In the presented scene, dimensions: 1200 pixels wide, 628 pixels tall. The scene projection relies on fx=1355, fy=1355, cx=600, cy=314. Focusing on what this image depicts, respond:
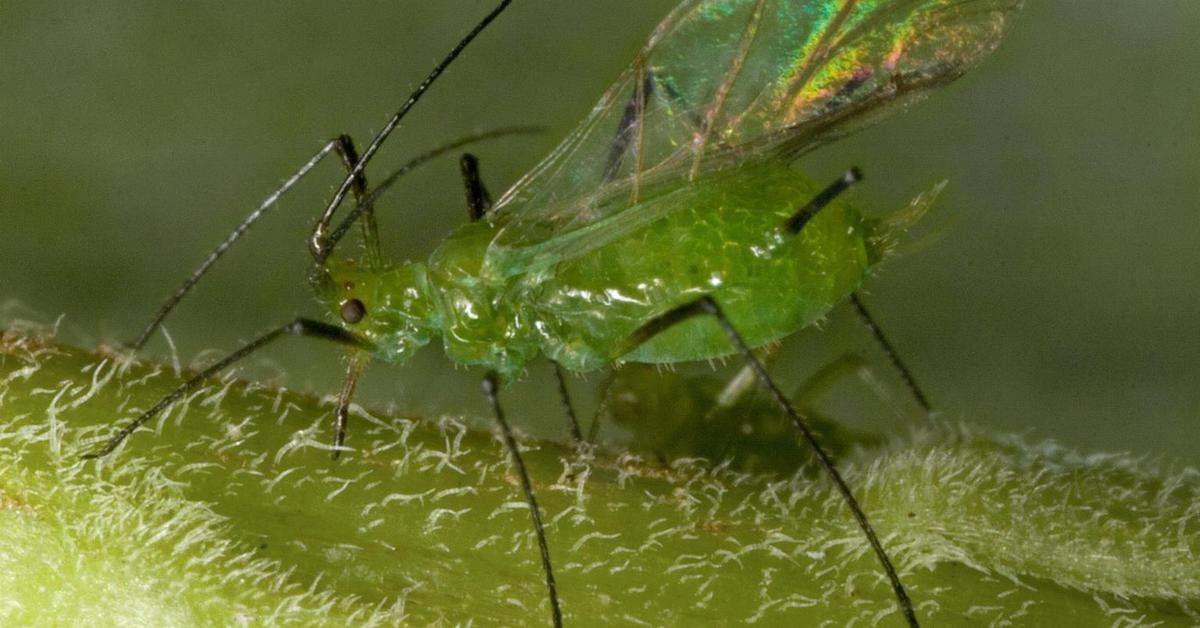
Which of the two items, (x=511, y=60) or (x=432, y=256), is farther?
(x=511, y=60)

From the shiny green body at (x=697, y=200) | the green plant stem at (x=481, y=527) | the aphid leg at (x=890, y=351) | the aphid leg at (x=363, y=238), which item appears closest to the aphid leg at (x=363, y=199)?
the aphid leg at (x=363, y=238)

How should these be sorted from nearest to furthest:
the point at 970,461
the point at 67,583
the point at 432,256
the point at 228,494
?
the point at 67,583 → the point at 228,494 → the point at 970,461 → the point at 432,256

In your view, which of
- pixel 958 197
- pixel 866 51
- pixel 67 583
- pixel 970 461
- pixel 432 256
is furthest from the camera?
pixel 958 197

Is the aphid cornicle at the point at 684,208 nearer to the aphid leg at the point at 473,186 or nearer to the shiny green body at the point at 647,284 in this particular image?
the shiny green body at the point at 647,284

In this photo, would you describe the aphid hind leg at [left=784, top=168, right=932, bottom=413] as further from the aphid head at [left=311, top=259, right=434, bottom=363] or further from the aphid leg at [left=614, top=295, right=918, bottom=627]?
the aphid head at [left=311, top=259, right=434, bottom=363]

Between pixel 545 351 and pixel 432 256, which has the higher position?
pixel 432 256

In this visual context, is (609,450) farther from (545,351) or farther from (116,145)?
(116,145)

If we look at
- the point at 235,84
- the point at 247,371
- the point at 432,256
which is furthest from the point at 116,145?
the point at 432,256

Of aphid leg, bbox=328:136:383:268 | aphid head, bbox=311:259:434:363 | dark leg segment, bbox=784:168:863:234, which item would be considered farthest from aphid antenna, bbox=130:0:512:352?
dark leg segment, bbox=784:168:863:234
